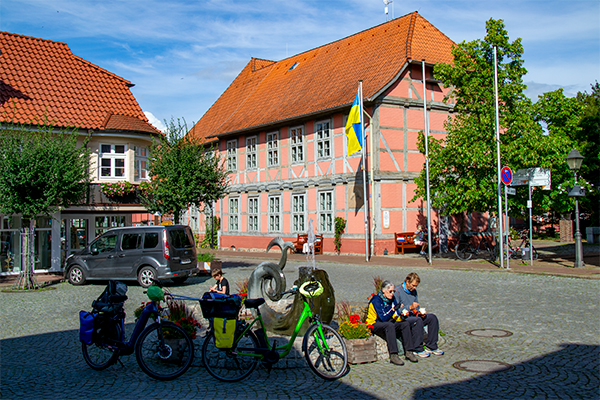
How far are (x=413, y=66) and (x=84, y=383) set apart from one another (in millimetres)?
23276

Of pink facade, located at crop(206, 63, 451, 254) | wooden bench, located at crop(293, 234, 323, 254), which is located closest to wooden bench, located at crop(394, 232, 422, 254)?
pink facade, located at crop(206, 63, 451, 254)

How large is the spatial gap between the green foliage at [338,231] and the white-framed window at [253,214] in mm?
7209

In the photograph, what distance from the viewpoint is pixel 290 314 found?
825 cm

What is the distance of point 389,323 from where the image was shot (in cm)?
750

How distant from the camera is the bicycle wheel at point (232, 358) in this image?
6617 mm

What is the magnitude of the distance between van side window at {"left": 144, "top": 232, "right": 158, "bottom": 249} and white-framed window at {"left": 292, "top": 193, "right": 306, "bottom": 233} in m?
13.9

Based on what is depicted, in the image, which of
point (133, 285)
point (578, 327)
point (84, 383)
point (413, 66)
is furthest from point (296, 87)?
point (84, 383)

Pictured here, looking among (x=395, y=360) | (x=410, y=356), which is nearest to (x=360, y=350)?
(x=395, y=360)

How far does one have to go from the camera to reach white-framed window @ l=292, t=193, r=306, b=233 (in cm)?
2953

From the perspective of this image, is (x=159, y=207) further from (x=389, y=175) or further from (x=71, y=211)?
(x=389, y=175)

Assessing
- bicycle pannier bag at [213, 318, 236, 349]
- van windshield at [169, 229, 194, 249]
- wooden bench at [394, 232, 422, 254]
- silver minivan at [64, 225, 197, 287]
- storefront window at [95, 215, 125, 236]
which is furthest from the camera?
wooden bench at [394, 232, 422, 254]

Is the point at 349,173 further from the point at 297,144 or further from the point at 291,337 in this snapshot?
the point at 291,337

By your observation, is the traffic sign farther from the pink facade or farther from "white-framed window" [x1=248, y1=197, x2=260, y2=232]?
"white-framed window" [x1=248, y1=197, x2=260, y2=232]

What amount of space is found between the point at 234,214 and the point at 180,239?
1845cm
